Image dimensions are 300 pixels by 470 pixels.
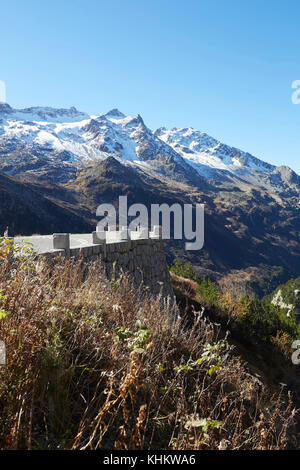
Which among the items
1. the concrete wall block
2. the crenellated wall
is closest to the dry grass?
the crenellated wall

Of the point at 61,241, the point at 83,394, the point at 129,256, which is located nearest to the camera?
the point at 83,394

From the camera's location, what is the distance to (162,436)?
2980mm

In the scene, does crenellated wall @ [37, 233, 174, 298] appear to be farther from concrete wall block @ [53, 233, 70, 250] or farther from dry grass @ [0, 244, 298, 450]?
dry grass @ [0, 244, 298, 450]

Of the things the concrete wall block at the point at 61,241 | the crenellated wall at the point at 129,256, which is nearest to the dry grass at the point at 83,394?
the crenellated wall at the point at 129,256

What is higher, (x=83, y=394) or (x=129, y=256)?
(x=129, y=256)

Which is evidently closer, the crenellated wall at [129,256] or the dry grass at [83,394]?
the dry grass at [83,394]

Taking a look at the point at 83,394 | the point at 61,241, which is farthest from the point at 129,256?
the point at 83,394

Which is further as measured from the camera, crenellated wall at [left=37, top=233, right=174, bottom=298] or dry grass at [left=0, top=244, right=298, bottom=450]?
crenellated wall at [left=37, top=233, right=174, bottom=298]

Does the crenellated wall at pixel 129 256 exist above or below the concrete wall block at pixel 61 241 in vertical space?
below

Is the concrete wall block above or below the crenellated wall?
above

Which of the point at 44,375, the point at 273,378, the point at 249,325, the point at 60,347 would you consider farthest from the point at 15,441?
the point at 249,325

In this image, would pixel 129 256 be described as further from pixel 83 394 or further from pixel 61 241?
pixel 83 394

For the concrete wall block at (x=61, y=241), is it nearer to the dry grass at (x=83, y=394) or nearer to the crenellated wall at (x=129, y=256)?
the crenellated wall at (x=129, y=256)
